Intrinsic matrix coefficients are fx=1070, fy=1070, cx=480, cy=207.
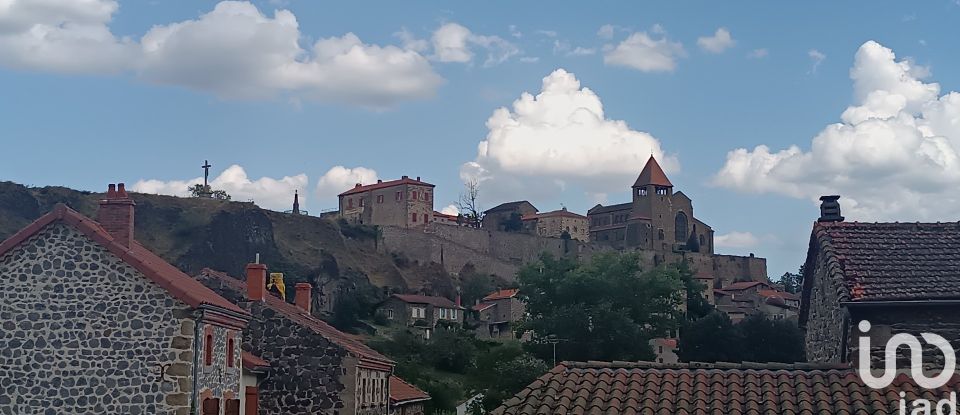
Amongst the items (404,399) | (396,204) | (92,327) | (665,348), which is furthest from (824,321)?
(396,204)

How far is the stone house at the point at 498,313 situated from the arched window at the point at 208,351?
257 feet

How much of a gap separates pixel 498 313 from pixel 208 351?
8397 cm

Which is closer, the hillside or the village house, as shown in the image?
the village house

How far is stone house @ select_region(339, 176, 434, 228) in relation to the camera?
447 ft

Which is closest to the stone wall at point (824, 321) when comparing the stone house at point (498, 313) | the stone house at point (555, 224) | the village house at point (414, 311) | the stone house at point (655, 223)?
the village house at point (414, 311)

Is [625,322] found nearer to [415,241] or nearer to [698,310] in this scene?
[698,310]

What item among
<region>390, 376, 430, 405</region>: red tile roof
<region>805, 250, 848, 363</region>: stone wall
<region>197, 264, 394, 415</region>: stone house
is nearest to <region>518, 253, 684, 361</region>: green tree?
<region>390, 376, 430, 405</region>: red tile roof

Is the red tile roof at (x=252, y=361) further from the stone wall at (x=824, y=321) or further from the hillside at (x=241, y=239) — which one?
the hillside at (x=241, y=239)

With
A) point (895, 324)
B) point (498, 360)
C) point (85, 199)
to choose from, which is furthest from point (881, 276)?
point (85, 199)

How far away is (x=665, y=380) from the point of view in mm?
14070

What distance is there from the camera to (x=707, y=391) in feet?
44.9

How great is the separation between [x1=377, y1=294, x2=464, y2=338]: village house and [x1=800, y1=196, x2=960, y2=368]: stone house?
74588mm

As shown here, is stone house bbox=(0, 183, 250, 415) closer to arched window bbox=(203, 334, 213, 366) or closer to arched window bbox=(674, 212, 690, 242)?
arched window bbox=(203, 334, 213, 366)

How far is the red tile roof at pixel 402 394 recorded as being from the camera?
33.3 metres
